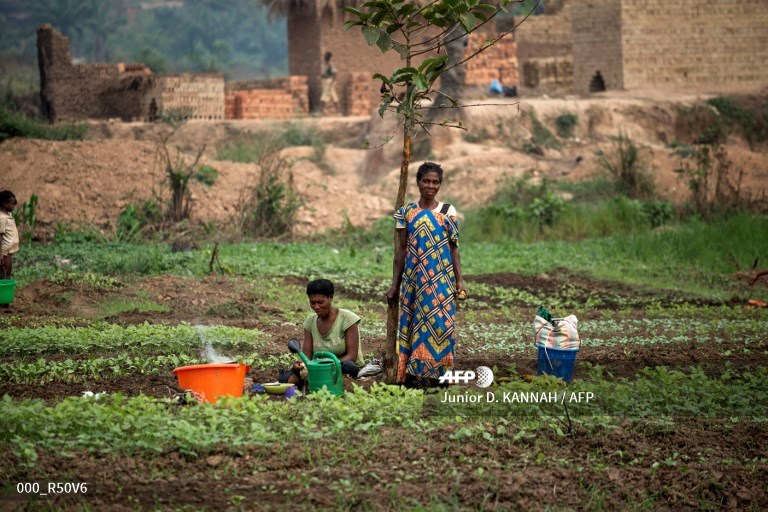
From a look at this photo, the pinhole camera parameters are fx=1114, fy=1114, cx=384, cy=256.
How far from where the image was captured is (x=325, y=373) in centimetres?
696

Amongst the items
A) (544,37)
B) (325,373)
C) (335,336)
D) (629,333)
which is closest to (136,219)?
(629,333)

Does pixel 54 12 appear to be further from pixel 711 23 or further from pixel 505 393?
pixel 505 393

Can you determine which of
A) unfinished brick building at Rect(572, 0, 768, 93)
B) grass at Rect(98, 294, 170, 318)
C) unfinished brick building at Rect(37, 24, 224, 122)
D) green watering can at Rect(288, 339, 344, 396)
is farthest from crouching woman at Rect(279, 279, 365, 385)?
unfinished brick building at Rect(572, 0, 768, 93)

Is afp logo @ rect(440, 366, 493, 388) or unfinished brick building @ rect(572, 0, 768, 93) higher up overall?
unfinished brick building @ rect(572, 0, 768, 93)

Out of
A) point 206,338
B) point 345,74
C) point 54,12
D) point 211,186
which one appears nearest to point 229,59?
point 54,12

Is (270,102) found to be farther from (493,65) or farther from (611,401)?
(611,401)

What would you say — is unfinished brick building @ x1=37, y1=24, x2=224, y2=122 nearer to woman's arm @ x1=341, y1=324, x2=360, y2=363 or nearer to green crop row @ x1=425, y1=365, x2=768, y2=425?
woman's arm @ x1=341, y1=324, x2=360, y2=363

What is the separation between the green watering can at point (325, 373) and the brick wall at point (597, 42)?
916 inches

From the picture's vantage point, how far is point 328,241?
18516 millimetres

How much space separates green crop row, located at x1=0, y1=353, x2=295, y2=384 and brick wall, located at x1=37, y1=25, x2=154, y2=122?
22105 millimetres

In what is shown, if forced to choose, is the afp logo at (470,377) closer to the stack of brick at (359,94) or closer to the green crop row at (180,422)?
the green crop row at (180,422)

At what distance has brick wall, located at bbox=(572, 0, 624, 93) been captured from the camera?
28.7m

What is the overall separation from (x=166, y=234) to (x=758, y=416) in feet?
39.8

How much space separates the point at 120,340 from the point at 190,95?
2139 centimetres
